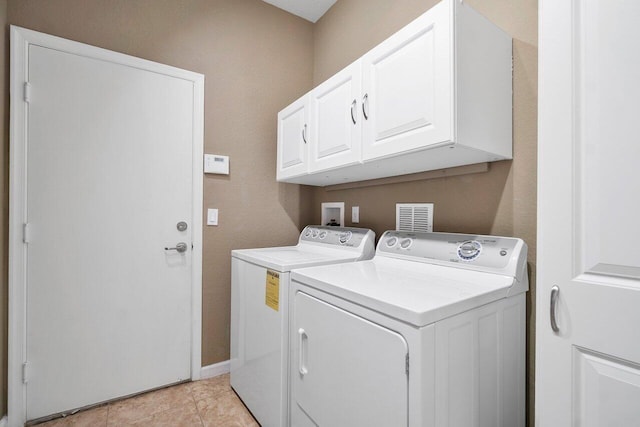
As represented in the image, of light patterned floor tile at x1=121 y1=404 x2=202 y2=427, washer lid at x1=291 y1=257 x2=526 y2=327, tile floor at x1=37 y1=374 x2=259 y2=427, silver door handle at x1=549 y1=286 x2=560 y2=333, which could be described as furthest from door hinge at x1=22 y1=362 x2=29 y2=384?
silver door handle at x1=549 y1=286 x2=560 y2=333

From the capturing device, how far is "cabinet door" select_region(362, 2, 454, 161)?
3.64 feet

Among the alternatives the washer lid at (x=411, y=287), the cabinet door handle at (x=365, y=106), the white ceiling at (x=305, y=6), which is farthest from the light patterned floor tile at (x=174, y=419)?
the white ceiling at (x=305, y=6)

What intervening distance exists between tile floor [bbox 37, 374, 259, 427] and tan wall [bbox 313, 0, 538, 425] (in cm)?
143

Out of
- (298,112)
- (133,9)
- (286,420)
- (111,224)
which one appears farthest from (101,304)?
(133,9)

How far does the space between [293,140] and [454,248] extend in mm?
1289

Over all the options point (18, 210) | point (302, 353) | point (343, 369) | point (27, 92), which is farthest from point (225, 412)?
point (27, 92)

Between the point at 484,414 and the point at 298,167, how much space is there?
160 centimetres

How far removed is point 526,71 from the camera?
127 cm

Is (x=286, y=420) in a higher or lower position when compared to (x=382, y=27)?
lower

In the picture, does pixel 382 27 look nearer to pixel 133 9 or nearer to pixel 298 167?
pixel 298 167

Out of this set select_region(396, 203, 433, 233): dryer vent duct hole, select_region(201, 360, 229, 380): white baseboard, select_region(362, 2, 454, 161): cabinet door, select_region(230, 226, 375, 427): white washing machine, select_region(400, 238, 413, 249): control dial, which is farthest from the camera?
select_region(201, 360, 229, 380): white baseboard

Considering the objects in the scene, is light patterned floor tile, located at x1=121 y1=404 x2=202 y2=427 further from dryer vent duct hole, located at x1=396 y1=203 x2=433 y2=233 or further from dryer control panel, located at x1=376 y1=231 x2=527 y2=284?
dryer vent duct hole, located at x1=396 y1=203 x2=433 y2=233

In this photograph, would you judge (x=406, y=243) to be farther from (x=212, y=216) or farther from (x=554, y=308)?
(x=212, y=216)

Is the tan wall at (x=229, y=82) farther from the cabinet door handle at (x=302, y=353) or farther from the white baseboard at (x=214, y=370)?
the cabinet door handle at (x=302, y=353)
